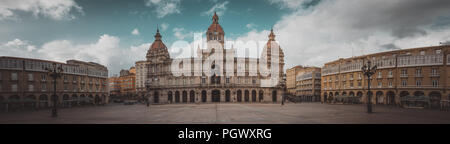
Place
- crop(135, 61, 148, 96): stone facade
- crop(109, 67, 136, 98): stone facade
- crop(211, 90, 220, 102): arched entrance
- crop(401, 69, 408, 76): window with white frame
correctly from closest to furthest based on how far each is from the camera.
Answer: crop(401, 69, 408, 76): window with white frame → crop(211, 90, 220, 102): arched entrance → crop(135, 61, 148, 96): stone facade → crop(109, 67, 136, 98): stone facade

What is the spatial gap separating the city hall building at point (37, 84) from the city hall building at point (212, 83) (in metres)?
16.7

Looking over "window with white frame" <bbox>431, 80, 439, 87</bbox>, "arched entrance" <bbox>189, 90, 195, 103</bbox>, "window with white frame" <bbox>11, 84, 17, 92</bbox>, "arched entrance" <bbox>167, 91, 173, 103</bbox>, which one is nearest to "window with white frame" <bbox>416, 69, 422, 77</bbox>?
"window with white frame" <bbox>431, 80, 439, 87</bbox>

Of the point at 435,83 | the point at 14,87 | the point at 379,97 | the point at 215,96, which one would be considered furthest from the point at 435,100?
the point at 14,87

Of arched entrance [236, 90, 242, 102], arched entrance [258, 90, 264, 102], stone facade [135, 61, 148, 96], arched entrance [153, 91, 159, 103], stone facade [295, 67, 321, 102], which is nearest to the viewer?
arched entrance [236, 90, 242, 102]

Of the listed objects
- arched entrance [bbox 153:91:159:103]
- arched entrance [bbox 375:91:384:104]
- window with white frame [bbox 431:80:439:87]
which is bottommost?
arched entrance [bbox 153:91:159:103]

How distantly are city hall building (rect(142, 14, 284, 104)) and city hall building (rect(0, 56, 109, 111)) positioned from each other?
16.7 meters

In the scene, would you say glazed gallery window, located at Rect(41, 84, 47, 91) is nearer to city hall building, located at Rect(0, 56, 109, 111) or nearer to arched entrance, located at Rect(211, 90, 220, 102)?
city hall building, located at Rect(0, 56, 109, 111)

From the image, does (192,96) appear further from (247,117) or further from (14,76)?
(247,117)

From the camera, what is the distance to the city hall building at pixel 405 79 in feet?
122

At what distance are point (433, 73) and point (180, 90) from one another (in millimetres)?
59514

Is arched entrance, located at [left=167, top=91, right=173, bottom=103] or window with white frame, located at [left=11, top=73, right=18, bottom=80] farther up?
window with white frame, located at [left=11, top=73, right=18, bottom=80]

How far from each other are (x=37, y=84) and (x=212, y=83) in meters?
41.5

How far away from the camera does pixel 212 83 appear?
205ft

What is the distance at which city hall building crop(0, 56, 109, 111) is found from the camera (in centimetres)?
3862
